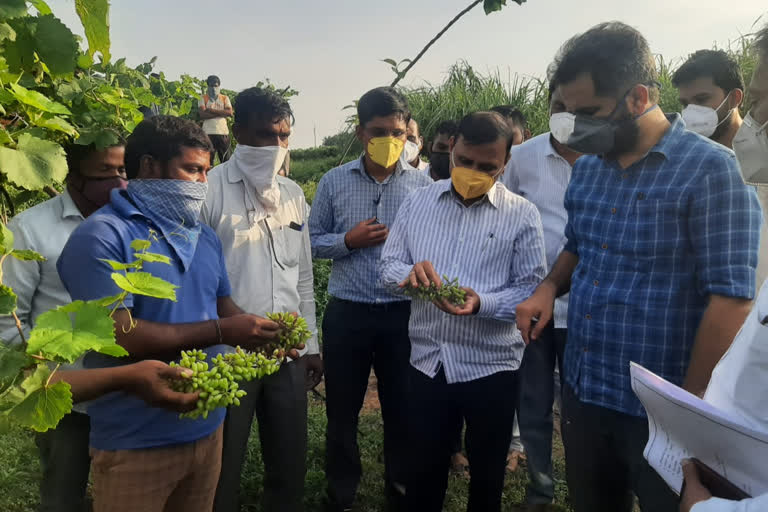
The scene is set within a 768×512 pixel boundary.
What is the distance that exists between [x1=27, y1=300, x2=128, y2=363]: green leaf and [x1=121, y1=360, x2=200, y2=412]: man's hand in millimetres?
825

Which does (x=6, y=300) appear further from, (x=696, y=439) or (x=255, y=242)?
(x=255, y=242)

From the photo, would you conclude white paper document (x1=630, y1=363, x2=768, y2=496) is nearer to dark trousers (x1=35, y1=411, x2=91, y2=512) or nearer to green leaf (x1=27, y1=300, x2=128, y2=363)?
green leaf (x1=27, y1=300, x2=128, y2=363)

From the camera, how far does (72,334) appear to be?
37.4 inches

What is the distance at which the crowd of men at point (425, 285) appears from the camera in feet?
6.45

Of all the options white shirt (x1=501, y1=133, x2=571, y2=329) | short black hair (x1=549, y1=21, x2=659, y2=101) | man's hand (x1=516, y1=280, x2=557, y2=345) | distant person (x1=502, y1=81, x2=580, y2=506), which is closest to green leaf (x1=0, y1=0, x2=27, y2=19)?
short black hair (x1=549, y1=21, x2=659, y2=101)

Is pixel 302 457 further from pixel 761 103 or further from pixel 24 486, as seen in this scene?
pixel 761 103

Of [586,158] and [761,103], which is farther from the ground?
[761,103]

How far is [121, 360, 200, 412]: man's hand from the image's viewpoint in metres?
1.78

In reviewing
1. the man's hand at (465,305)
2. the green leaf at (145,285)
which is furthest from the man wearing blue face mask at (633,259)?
the green leaf at (145,285)

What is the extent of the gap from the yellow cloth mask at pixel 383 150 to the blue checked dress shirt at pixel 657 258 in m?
1.47

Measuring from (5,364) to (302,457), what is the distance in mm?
2343

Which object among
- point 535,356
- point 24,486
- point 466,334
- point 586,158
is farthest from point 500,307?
point 24,486

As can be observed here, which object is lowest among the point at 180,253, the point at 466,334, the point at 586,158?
the point at 466,334

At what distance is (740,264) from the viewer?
6.34ft
